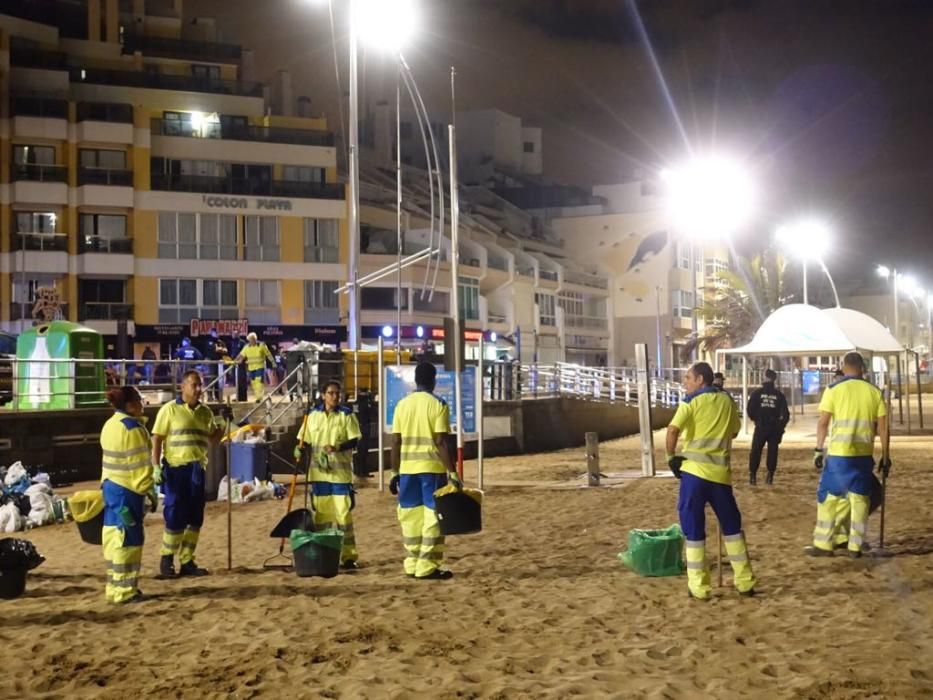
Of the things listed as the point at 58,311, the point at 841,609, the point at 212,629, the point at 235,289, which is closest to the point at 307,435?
the point at 212,629

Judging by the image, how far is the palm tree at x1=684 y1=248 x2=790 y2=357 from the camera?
176ft

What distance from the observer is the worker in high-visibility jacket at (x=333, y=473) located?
9.74 metres

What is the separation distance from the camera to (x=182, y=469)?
9.26m

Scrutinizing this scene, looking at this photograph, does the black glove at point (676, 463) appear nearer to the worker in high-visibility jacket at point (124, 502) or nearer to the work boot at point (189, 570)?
the worker in high-visibility jacket at point (124, 502)

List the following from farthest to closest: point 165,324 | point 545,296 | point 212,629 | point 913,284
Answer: point 913,284
point 545,296
point 165,324
point 212,629

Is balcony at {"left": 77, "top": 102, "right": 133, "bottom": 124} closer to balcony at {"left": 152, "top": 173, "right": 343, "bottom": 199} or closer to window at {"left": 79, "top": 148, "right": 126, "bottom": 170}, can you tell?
window at {"left": 79, "top": 148, "right": 126, "bottom": 170}

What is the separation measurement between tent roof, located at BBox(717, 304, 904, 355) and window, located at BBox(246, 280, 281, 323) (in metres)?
24.4

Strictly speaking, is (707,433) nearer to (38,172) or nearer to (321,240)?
(321,240)

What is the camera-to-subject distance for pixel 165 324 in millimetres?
45062

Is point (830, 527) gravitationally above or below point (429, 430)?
below

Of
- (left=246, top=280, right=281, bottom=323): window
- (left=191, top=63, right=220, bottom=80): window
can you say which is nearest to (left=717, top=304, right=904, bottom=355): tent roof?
(left=246, top=280, right=281, bottom=323): window

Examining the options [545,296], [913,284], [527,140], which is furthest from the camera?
[527,140]

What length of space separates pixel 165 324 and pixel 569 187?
1727 inches

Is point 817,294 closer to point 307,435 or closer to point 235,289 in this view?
point 235,289
